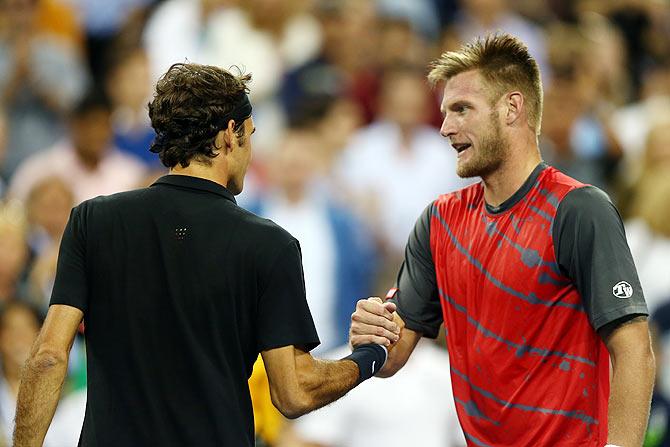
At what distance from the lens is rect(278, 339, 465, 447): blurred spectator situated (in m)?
6.44

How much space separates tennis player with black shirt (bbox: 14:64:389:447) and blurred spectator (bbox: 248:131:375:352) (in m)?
4.28

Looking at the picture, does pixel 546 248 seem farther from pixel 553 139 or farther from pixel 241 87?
pixel 553 139

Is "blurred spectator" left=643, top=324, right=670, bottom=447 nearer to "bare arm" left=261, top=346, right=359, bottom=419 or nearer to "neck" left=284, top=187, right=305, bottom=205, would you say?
"neck" left=284, top=187, right=305, bottom=205

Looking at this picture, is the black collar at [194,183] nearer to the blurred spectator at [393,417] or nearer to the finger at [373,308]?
the finger at [373,308]

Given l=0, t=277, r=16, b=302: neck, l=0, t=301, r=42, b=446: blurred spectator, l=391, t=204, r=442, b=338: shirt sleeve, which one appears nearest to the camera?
l=391, t=204, r=442, b=338: shirt sleeve

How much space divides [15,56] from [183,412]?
5.54 metres

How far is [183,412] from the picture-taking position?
341cm

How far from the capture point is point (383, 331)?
4.20 m

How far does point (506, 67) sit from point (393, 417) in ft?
9.52

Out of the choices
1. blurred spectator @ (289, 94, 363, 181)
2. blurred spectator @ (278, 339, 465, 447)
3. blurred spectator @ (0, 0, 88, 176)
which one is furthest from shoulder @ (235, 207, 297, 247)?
blurred spectator @ (0, 0, 88, 176)

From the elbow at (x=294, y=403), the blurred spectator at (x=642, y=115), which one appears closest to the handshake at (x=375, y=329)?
the elbow at (x=294, y=403)

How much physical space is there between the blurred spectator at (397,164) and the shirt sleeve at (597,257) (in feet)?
14.9

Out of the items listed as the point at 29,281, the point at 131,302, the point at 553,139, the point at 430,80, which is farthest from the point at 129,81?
the point at 131,302

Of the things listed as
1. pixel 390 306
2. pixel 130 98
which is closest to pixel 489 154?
pixel 390 306
